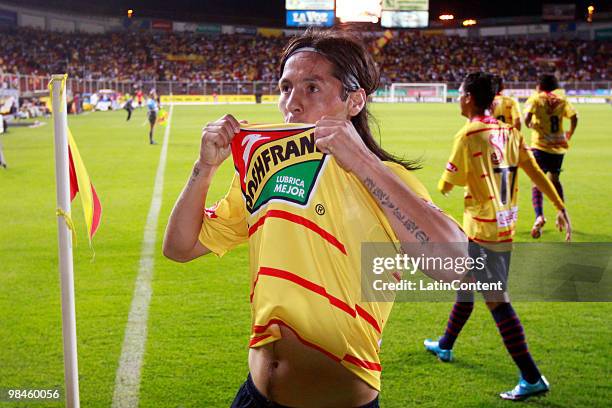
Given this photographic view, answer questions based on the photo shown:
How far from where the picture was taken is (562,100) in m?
10.7

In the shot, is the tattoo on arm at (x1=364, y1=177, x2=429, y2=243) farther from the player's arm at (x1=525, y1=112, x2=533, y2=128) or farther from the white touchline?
the player's arm at (x1=525, y1=112, x2=533, y2=128)

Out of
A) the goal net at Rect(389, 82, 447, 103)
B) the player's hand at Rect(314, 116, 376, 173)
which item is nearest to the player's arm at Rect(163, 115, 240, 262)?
the player's hand at Rect(314, 116, 376, 173)

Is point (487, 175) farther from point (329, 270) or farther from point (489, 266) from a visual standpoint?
point (329, 270)

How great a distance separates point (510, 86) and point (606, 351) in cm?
5188

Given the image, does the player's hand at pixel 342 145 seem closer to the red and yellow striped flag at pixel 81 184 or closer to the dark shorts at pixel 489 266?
the red and yellow striped flag at pixel 81 184

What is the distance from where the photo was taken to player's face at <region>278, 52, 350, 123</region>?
7.30 ft

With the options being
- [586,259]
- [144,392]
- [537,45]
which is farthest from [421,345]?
[537,45]

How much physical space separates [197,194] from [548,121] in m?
9.08

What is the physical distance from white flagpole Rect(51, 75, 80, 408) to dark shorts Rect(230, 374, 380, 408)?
1.11 metres

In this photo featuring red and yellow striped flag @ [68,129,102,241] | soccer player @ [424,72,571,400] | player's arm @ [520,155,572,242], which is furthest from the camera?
player's arm @ [520,155,572,242]

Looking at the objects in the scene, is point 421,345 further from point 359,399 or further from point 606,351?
point 359,399

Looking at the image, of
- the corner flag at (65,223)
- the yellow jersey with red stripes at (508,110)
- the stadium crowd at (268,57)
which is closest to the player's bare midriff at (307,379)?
the corner flag at (65,223)

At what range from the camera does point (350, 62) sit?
230cm

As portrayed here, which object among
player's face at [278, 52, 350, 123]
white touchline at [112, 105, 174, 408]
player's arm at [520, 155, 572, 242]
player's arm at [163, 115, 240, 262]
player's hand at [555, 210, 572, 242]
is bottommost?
white touchline at [112, 105, 174, 408]
